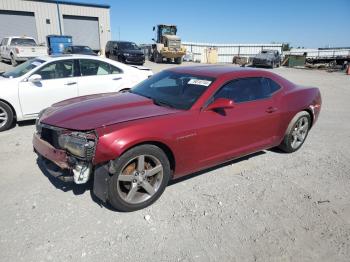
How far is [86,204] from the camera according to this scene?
3244mm

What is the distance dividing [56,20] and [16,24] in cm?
383

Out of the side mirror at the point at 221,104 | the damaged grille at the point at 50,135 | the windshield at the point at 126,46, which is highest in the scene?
the windshield at the point at 126,46

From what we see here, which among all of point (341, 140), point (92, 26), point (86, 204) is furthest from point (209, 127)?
point (92, 26)

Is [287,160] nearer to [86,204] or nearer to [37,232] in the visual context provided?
[86,204]

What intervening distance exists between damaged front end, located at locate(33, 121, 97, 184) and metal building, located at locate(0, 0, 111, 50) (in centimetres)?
2951

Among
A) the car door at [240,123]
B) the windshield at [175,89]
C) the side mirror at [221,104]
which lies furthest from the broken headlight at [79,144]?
the side mirror at [221,104]

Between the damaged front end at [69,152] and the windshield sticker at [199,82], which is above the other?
the windshield sticker at [199,82]

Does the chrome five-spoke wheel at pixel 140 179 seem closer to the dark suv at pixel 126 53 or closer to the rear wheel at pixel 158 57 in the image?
the dark suv at pixel 126 53

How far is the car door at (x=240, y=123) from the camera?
3.55 meters

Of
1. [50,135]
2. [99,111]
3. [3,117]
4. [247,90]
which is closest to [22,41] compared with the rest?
[3,117]

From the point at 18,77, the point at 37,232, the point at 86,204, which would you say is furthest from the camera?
the point at 18,77

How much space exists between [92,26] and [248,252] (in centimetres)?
3377

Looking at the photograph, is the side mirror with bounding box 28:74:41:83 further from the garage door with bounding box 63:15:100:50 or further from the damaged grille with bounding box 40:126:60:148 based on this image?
the garage door with bounding box 63:15:100:50

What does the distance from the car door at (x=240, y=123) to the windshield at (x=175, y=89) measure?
0.24m
